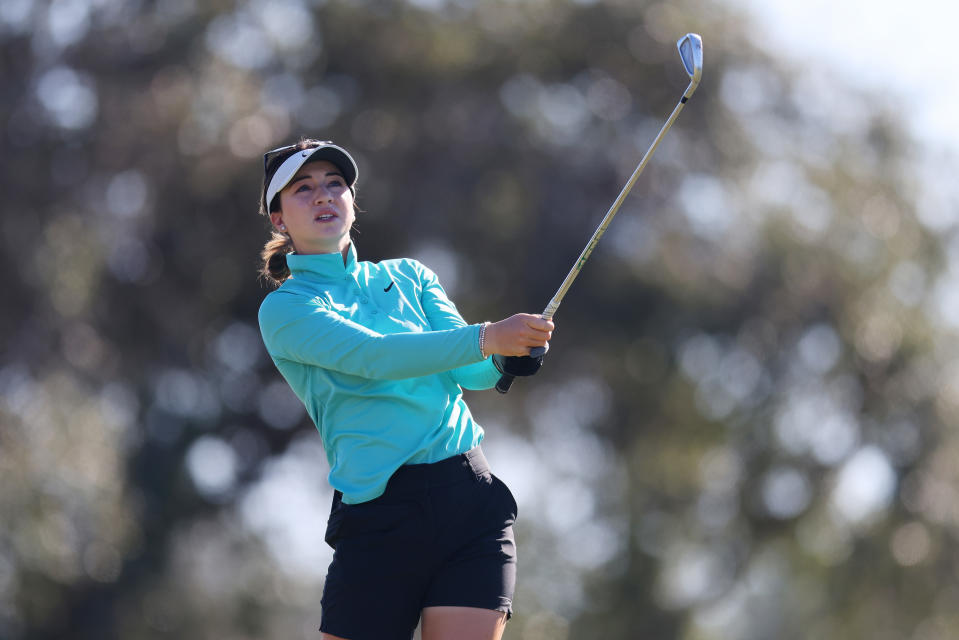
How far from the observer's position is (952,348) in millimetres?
13477

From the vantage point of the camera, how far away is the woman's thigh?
3.27m

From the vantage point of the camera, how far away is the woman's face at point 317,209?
3.46 m

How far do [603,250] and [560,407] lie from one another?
5.39ft

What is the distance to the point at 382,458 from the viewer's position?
10.9ft

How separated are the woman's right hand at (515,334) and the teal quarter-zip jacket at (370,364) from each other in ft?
0.12

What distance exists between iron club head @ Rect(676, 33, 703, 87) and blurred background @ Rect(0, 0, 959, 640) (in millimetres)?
8728

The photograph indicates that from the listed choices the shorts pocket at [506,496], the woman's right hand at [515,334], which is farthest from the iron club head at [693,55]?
the shorts pocket at [506,496]

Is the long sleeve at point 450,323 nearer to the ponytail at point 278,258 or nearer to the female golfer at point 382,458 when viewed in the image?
the female golfer at point 382,458

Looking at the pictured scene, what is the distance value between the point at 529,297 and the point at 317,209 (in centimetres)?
900

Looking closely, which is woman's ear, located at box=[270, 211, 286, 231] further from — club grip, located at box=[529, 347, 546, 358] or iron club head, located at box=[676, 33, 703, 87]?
iron club head, located at box=[676, 33, 703, 87]

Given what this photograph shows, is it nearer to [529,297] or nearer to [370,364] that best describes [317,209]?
[370,364]

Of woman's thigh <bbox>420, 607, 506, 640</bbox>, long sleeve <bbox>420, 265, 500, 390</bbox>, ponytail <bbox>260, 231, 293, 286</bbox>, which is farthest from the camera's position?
ponytail <bbox>260, 231, 293, 286</bbox>

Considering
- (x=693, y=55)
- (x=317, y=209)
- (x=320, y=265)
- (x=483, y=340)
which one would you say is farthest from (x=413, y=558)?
(x=693, y=55)

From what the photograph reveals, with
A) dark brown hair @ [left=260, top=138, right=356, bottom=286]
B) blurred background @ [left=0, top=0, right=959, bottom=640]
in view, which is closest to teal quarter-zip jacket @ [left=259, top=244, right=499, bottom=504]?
dark brown hair @ [left=260, top=138, right=356, bottom=286]
